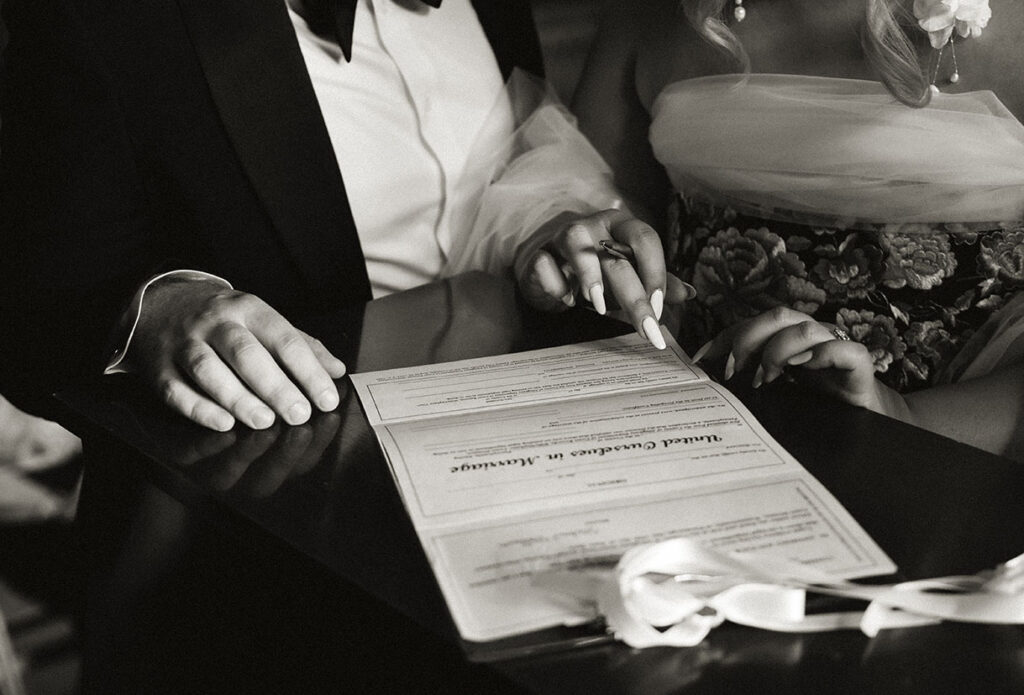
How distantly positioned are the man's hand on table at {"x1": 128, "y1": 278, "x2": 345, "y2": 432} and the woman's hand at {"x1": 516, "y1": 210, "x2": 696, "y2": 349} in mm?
262

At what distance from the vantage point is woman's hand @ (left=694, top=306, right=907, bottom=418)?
767 mm

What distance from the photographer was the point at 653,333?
84 centimetres

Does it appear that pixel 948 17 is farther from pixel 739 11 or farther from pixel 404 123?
pixel 404 123

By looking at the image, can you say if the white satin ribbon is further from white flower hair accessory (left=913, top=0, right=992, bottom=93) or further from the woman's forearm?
white flower hair accessory (left=913, top=0, right=992, bottom=93)

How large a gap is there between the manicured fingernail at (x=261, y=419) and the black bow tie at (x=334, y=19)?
0.68m

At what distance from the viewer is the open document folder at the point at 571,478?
52 centimetres

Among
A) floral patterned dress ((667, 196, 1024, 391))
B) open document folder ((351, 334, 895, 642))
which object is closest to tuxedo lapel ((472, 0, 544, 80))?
floral patterned dress ((667, 196, 1024, 391))

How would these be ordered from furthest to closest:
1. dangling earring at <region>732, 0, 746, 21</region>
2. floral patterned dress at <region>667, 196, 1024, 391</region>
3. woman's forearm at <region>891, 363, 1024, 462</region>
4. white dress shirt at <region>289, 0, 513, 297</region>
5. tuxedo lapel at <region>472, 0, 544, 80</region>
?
tuxedo lapel at <region>472, 0, 544, 80</region>
white dress shirt at <region>289, 0, 513, 297</region>
dangling earring at <region>732, 0, 746, 21</region>
floral patterned dress at <region>667, 196, 1024, 391</region>
woman's forearm at <region>891, 363, 1024, 462</region>

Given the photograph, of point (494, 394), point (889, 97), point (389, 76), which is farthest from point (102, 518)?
point (889, 97)

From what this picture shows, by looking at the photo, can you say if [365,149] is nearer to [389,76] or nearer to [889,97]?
[389,76]

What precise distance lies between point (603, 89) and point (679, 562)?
1085 millimetres

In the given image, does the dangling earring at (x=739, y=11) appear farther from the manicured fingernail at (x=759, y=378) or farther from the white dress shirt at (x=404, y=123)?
the manicured fingernail at (x=759, y=378)

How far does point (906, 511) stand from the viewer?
59 cm

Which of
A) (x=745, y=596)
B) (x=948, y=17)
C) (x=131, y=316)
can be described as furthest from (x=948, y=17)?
(x=131, y=316)
